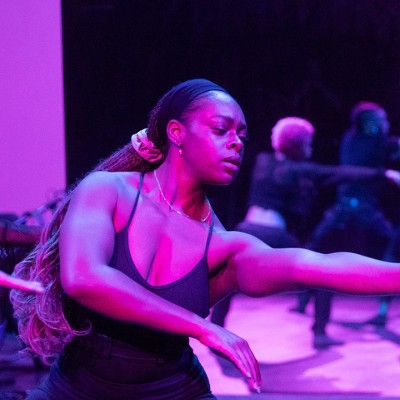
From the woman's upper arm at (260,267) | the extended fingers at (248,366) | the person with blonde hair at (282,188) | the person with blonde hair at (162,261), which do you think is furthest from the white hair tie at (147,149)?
the person with blonde hair at (282,188)

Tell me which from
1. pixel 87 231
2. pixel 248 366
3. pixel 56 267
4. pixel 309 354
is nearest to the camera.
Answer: pixel 248 366

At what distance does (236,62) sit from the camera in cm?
655

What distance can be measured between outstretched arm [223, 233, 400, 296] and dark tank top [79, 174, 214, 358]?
147 mm

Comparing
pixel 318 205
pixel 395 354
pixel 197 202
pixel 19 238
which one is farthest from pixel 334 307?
pixel 197 202

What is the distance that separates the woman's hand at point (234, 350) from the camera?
139cm

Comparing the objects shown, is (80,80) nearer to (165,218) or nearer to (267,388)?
(267,388)

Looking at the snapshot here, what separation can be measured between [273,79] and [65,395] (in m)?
5.37

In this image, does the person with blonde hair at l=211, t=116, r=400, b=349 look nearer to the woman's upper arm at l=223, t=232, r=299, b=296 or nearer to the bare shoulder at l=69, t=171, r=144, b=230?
the woman's upper arm at l=223, t=232, r=299, b=296

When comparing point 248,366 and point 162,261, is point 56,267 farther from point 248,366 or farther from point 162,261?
point 248,366

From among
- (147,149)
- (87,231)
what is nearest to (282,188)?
(147,149)

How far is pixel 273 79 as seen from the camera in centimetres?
666

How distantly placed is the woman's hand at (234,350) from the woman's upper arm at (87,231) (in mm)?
267

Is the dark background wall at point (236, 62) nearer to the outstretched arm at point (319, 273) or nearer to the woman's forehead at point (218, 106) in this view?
the woman's forehead at point (218, 106)

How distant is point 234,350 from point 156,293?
0.95 feet
